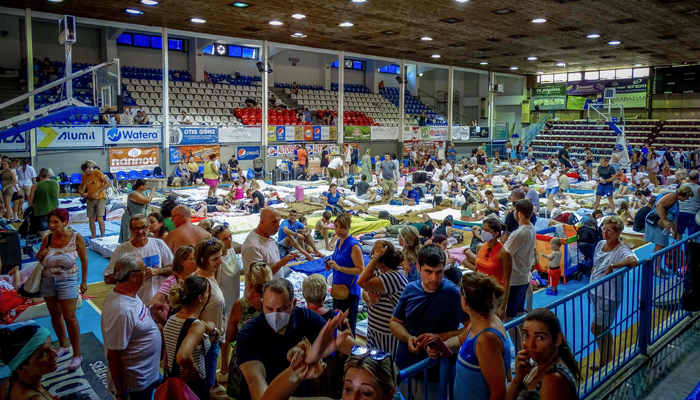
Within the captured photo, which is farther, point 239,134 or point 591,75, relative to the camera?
point 591,75

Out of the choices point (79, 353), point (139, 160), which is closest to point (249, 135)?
point (139, 160)

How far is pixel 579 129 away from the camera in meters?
34.8

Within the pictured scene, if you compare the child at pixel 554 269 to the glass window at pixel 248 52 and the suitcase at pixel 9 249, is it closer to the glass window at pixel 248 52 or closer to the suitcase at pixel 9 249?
the suitcase at pixel 9 249

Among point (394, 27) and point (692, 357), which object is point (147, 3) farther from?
point (692, 357)

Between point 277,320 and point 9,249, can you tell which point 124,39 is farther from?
point 277,320

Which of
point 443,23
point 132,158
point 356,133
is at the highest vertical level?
point 443,23

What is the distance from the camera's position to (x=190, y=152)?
70.7ft

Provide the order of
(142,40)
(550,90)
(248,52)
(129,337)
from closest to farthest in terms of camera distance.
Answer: (129,337) < (142,40) < (248,52) < (550,90)

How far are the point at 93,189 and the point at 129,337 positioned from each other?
24.0 feet

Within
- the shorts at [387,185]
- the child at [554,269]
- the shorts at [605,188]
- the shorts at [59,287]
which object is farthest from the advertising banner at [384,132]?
the shorts at [59,287]

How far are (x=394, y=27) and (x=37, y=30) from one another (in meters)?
14.7

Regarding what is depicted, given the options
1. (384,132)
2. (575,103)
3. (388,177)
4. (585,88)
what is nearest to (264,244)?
(388,177)

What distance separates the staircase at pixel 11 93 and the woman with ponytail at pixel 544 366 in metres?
20.9

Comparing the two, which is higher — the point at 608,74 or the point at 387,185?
the point at 608,74
